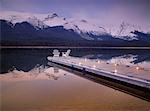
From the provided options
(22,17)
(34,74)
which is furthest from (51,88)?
(22,17)

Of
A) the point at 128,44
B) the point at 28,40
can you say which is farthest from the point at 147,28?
the point at 28,40

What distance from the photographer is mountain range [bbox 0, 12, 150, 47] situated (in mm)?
4207

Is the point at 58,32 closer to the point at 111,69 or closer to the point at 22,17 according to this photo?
the point at 22,17

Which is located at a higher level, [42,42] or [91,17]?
[91,17]

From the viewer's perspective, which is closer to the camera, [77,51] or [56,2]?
[56,2]

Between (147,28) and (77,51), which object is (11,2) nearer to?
(77,51)

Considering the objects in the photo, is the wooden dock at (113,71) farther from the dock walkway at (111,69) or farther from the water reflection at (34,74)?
the water reflection at (34,74)

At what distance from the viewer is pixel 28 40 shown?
440 centimetres

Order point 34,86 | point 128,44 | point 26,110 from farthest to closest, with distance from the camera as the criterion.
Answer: point 128,44, point 34,86, point 26,110

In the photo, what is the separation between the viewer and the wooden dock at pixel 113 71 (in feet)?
12.7

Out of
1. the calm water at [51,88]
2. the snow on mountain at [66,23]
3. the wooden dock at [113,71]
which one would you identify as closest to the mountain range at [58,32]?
the snow on mountain at [66,23]

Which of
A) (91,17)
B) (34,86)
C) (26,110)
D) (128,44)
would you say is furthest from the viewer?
(128,44)

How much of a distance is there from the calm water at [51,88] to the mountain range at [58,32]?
4.4 inches

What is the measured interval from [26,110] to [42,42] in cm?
94
